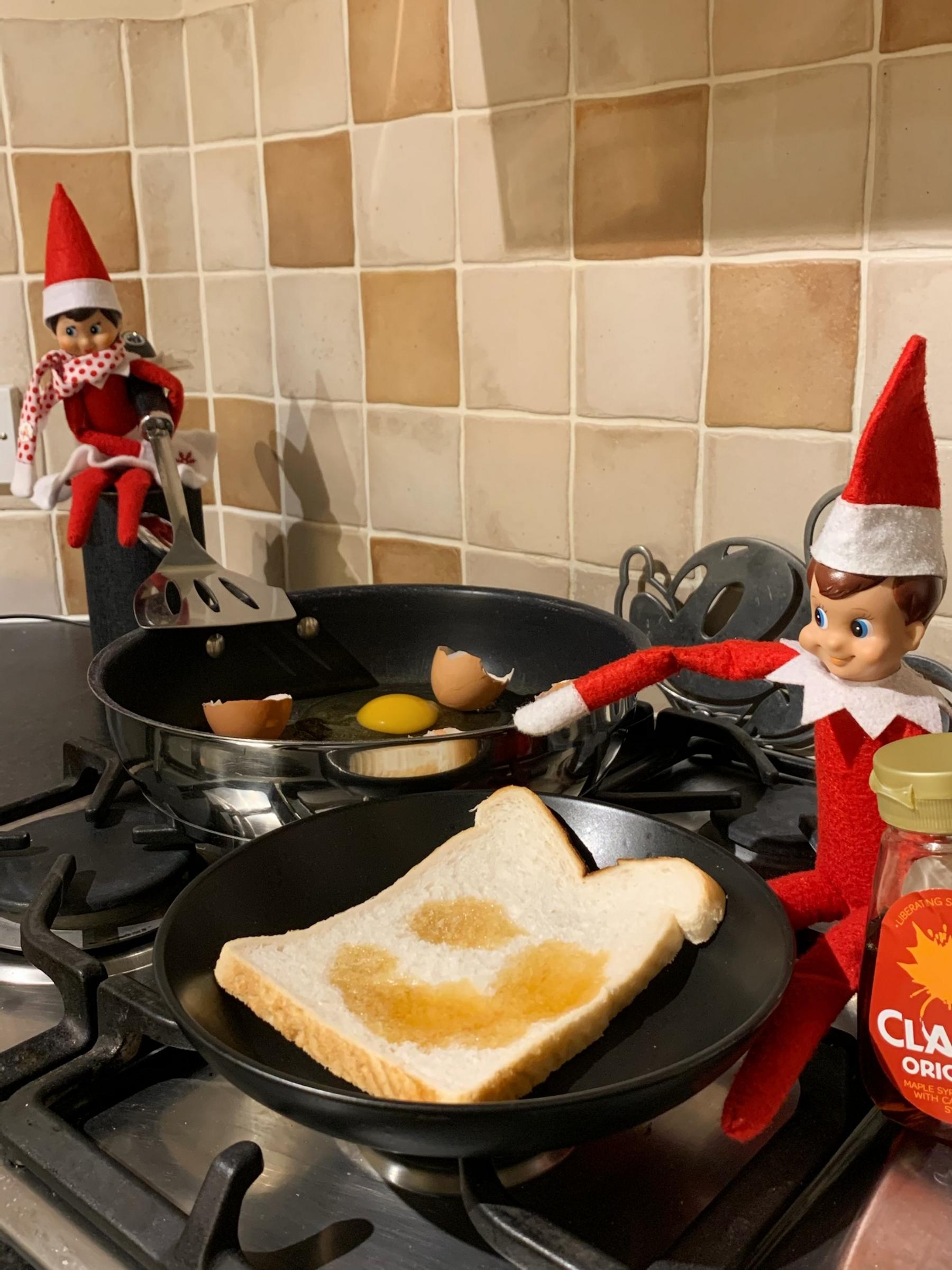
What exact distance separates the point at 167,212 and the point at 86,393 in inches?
11.5

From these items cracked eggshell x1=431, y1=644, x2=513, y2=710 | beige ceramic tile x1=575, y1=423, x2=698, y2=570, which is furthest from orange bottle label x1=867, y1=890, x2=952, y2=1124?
beige ceramic tile x1=575, y1=423, x2=698, y2=570

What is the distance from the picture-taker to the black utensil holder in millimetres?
1028

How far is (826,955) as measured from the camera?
0.53 m

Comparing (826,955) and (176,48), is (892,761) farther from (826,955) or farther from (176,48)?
(176,48)

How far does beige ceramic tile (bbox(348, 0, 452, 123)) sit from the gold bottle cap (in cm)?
76

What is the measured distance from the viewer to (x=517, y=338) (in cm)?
99

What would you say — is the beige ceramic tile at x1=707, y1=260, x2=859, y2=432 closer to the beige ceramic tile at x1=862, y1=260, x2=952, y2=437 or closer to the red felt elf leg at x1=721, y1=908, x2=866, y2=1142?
the beige ceramic tile at x1=862, y1=260, x2=952, y2=437

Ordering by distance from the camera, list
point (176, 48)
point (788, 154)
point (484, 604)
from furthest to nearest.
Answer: point (176, 48), point (484, 604), point (788, 154)

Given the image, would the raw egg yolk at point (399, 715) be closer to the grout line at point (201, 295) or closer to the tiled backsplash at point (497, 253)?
the tiled backsplash at point (497, 253)

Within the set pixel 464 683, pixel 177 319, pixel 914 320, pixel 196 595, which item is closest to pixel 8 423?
pixel 177 319

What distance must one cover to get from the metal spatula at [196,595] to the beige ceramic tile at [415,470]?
0.77 ft

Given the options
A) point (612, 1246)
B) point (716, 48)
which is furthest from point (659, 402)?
point (612, 1246)

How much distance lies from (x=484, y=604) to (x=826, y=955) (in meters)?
0.45

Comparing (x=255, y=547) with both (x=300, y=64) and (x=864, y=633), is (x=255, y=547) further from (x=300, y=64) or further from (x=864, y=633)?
(x=864, y=633)
